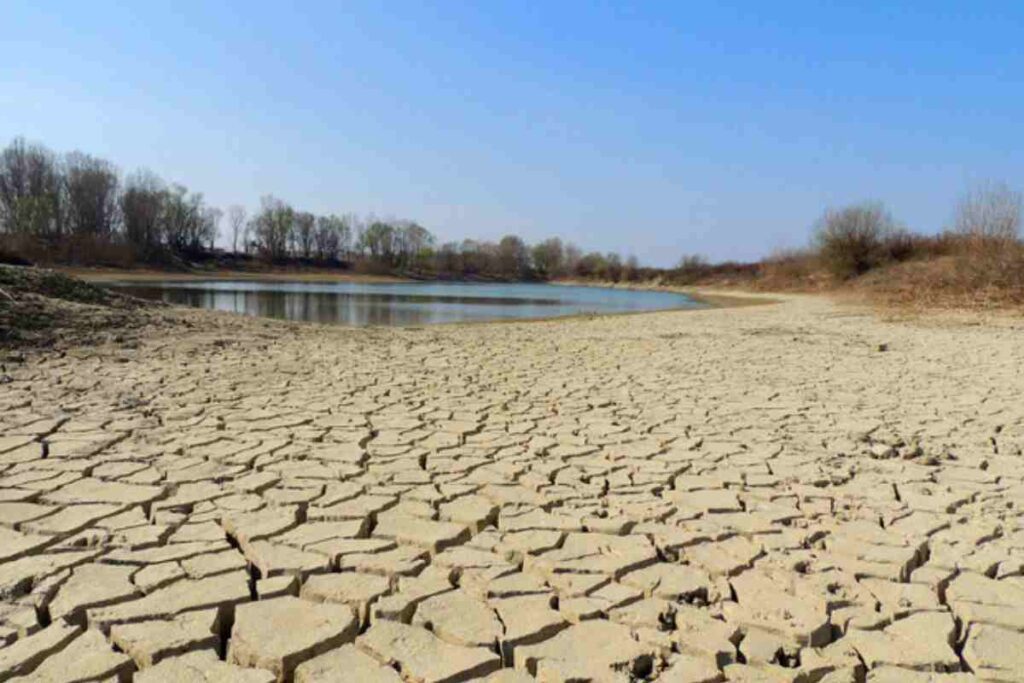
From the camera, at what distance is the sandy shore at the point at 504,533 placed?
6.08 feet

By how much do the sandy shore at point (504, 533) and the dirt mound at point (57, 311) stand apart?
7.43 feet

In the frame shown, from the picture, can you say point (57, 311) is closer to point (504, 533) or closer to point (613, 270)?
point (504, 533)

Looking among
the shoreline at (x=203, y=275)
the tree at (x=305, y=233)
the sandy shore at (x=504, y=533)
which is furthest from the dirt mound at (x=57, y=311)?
the tree at (x=305, y=233)

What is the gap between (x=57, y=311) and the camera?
354 inches

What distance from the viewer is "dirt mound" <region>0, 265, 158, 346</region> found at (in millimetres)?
7733

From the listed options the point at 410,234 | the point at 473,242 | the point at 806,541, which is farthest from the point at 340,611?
the point at 473,242

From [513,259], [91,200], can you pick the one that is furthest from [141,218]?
[513,259]

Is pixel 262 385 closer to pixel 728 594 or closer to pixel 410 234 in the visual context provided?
pixel 728 594

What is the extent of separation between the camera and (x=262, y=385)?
583cm

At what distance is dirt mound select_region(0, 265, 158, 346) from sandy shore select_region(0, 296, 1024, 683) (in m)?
2.26

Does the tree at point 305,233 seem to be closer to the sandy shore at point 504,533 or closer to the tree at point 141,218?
the tree at point 141,218

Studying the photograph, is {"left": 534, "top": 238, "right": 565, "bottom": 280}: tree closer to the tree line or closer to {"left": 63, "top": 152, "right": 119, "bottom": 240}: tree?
the tree line

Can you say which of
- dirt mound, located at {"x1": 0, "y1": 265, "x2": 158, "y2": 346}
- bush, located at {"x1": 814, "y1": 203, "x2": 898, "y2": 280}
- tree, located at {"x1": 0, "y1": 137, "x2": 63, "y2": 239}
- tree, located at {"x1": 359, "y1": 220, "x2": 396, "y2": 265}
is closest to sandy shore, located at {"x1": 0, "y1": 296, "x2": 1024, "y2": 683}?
dirt mound, located at {"x1": 0, "y1": 265, "x2": 158, "y2": 346}

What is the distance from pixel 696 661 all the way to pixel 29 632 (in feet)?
6.04
